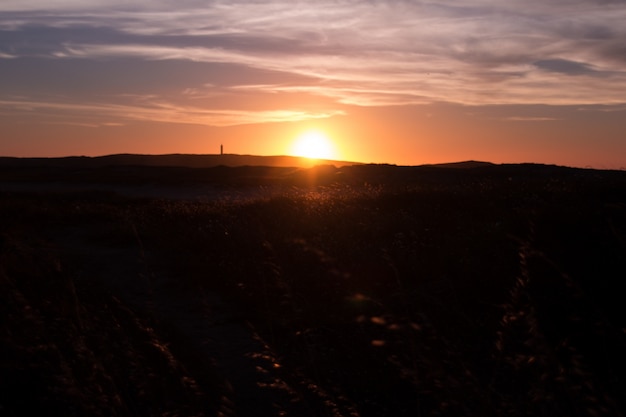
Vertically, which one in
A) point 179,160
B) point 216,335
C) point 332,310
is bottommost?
point 216,335

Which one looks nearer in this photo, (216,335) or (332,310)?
(216,335)

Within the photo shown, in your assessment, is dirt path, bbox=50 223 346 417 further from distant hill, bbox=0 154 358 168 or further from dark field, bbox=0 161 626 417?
distant hill, bbox=0 154 358 168

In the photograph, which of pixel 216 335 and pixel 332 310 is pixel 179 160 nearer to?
pixel 332 310

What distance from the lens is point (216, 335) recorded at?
796cm

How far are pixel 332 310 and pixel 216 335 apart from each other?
1646 mm

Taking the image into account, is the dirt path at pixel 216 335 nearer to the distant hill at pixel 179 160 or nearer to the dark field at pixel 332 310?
the dark field at pixel 332 310

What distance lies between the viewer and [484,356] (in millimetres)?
6801

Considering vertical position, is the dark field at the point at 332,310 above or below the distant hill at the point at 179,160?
below

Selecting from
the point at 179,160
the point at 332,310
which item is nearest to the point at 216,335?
the point at 332,310

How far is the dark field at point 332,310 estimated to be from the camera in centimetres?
477

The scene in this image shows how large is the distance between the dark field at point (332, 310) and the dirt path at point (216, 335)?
36 mm

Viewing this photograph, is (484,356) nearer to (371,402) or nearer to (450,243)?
(371,402)

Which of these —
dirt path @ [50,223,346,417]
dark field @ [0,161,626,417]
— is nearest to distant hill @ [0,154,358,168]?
dark field @ [0,161,626,417]

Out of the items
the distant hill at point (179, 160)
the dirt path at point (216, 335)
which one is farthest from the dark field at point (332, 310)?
the distant hill at point (179, 160)
